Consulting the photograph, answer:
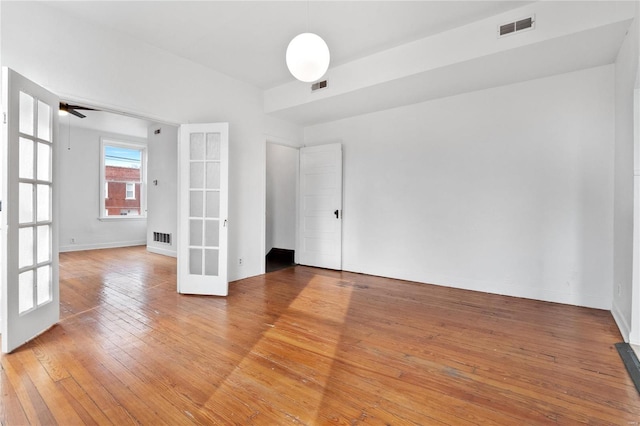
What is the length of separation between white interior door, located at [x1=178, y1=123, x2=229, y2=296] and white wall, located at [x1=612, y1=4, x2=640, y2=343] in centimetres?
424

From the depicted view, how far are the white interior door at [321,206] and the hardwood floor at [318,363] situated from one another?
1779 millimetres

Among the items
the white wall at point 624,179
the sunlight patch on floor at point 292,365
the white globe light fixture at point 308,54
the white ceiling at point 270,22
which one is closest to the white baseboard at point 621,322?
the white wall at point 624,179

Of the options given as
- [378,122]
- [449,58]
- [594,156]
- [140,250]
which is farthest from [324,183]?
[140,250]

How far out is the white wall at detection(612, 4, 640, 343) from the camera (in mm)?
2654

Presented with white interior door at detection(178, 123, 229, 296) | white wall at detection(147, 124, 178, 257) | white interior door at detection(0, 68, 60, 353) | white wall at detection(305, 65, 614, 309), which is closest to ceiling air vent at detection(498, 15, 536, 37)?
white wall at detection(305, 65, 614, 309)

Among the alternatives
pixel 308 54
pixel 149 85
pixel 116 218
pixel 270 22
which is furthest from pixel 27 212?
pixel 116 218

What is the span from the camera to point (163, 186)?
23.9ft

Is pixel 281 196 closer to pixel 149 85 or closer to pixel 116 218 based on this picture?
pixel 149 85

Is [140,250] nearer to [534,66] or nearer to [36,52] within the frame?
[36,52]

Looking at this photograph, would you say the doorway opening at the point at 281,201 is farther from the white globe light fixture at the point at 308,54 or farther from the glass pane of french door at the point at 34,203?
the white globe light fixture at the point at 308,54

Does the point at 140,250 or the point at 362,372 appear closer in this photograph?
the point at 362,372

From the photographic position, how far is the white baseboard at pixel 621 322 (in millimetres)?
2674

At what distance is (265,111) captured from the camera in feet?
17.0

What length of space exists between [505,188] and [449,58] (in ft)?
6.12
